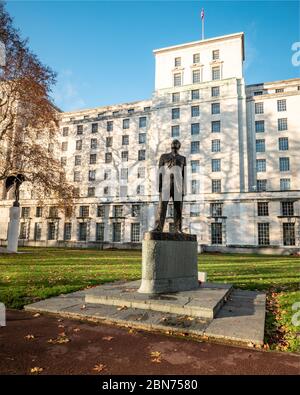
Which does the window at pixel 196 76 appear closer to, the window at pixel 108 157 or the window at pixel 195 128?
the window at pixel 195 128

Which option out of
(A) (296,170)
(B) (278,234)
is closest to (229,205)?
(B) (278,234)

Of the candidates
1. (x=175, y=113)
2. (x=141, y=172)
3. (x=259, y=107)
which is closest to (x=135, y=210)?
(x=141, y=172)

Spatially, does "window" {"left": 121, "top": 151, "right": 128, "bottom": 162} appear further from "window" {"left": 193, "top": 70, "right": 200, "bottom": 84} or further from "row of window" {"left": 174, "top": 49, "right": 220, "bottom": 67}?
"row of window" {"left": 174, "top": 49, "right": 220, "bottom": 67}

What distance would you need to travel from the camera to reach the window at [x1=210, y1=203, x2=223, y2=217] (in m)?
42.2

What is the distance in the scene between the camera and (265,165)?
4481 cm

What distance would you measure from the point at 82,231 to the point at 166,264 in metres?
44.6

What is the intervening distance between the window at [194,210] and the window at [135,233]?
30.0ft

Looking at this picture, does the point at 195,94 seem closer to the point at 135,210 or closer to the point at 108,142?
the point at 108,142

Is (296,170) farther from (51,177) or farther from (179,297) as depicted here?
(179,297)

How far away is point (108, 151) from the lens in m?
54.0

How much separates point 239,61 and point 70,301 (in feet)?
164

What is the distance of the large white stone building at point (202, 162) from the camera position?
134ft

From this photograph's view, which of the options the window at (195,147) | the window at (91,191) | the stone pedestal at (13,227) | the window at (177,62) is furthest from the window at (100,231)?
the window at (177,62)

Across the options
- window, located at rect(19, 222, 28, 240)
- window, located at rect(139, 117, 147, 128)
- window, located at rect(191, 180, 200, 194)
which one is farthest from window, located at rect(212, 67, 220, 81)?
window, located at rect(19, 222, 28, 240)
